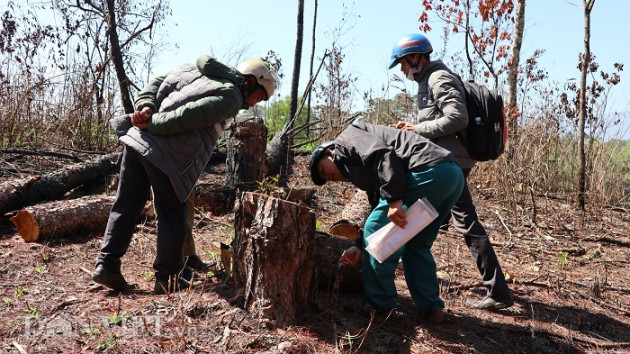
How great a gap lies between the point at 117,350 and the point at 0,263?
6.98 ft

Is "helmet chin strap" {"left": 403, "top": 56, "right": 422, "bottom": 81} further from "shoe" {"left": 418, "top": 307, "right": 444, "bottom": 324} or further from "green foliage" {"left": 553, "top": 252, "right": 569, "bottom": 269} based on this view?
"green foliage" {"left": 553, "top": 252, "right": 569, "bottom": 269}

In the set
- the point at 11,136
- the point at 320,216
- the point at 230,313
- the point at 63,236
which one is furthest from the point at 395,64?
the point at 11,136

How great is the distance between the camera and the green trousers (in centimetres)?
294

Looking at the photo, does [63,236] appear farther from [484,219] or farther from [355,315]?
[484,219]

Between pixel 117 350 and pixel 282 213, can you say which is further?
pixel 282 213

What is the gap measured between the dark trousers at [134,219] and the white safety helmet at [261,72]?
0.94 meters

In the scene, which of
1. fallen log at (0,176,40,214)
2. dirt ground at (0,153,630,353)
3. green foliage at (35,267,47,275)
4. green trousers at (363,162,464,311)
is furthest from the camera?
fallen log at (0,176,40,214)

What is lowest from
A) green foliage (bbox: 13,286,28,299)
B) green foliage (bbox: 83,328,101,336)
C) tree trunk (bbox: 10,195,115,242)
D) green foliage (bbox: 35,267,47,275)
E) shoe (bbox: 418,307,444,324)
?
shoe (bbox: 418,307,444,324)

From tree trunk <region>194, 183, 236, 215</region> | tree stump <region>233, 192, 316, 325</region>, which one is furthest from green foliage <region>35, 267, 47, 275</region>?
tree trunk <region>194, 183, 236, 215</region>

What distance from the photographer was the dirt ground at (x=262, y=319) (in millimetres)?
2717

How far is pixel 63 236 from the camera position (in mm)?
4793

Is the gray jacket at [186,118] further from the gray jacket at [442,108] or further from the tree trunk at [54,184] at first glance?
the tree trunk at [54,184]

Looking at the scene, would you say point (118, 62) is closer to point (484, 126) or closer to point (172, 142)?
point (172, 142)

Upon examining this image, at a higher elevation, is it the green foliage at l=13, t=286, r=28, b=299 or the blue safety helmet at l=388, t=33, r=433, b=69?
the blue safety helmet at l=388, t=33, r=433, b=69
